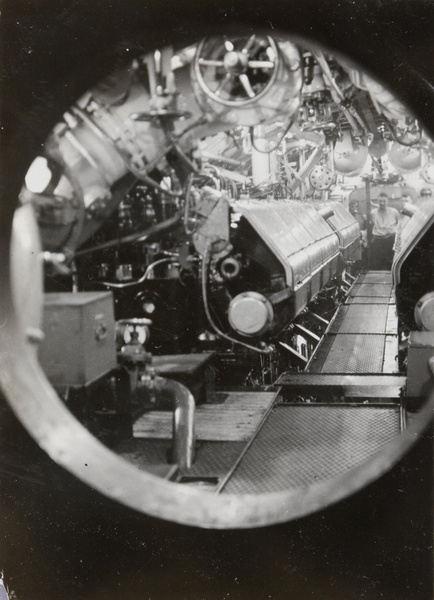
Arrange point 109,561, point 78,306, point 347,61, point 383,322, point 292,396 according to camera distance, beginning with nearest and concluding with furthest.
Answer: point 347,61, point 109,561, point 78,306, point 292,396, point 383,322

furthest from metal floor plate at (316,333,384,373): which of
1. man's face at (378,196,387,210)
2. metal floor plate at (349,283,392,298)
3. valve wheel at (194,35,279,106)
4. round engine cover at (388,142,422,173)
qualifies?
metal floor plate at (349,283,392,298)

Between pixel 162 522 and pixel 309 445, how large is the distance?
3.31 feet

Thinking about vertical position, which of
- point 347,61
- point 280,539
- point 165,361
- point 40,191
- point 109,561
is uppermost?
point 347,61

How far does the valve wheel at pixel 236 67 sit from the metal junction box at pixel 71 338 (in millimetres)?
979

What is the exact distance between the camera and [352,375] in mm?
3998

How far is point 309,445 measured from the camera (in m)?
2.83

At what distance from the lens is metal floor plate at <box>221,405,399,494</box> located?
2480 mm

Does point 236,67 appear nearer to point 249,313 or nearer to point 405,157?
point 249,313

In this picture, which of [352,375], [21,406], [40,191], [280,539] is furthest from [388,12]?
[352,375]

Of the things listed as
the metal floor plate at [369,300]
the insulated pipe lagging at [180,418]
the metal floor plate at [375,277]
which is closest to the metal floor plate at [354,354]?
the insulated pipe lagging at [180,418]

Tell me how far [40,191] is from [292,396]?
212cm

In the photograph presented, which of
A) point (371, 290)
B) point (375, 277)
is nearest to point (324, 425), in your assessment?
point (371, 290)

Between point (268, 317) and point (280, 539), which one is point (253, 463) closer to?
point (280, 539)

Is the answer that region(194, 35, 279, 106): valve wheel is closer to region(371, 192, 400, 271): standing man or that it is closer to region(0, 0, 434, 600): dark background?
region(0, 0, 434, 600): dark background
